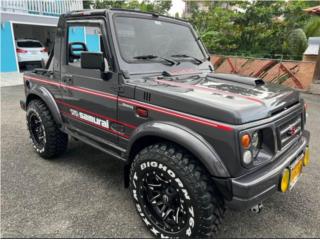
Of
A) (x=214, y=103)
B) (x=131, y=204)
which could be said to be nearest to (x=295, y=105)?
(x=214, y=103)

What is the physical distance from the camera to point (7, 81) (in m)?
10.4

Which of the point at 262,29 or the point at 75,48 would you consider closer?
the point at 75,48

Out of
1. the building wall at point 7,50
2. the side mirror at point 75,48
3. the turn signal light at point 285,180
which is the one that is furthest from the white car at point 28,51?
the turn signal light at point 285,180

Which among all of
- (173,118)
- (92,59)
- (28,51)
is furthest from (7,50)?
(173,118)

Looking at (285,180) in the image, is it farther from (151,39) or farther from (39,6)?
(39,6)

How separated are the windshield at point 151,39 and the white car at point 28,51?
1103 centimetres

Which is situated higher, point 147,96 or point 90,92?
point 147,96

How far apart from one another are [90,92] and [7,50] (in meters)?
11.1

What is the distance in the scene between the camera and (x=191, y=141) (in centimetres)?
197

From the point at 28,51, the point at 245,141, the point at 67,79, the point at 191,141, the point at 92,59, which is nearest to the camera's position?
the point at 245,141

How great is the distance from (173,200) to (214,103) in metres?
0.86

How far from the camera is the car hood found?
192 centimetres

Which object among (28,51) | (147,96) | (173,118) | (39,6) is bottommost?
(28,51)

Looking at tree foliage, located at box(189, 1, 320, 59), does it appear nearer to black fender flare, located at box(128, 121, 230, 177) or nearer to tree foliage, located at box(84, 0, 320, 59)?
tree foliage, located at box(84, 0, 320, 59)
